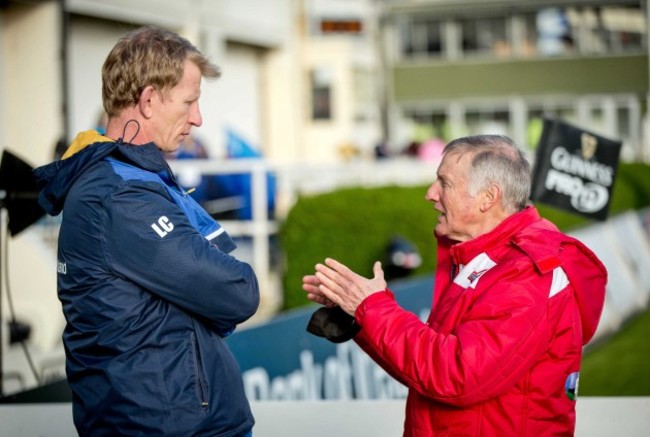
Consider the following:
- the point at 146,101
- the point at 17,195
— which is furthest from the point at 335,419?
the point at 146,101

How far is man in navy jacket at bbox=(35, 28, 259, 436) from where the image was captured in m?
2.54

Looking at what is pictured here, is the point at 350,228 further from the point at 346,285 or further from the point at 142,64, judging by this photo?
the point at 142,64

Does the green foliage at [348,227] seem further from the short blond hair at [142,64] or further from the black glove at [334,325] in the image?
the short blond hair at [142,64]

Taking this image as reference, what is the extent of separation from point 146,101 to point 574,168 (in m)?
3.49

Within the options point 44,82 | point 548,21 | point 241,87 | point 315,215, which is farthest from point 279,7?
point 548,21

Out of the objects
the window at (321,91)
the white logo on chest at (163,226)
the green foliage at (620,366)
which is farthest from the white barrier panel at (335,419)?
the window at (321,91)

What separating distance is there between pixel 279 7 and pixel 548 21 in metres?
20.5

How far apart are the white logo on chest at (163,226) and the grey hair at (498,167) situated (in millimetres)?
825

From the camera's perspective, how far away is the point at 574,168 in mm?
5652

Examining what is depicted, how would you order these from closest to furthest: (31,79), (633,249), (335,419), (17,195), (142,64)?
(142,64) < (335,419) < (17,195) < (31,79) < (633,249)

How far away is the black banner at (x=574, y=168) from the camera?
562 cm

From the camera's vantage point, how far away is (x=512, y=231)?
283 cm

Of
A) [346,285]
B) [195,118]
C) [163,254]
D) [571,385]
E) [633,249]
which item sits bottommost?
[633,249]

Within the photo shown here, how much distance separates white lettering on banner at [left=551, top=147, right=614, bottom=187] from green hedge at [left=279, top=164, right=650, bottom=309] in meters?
5.44
